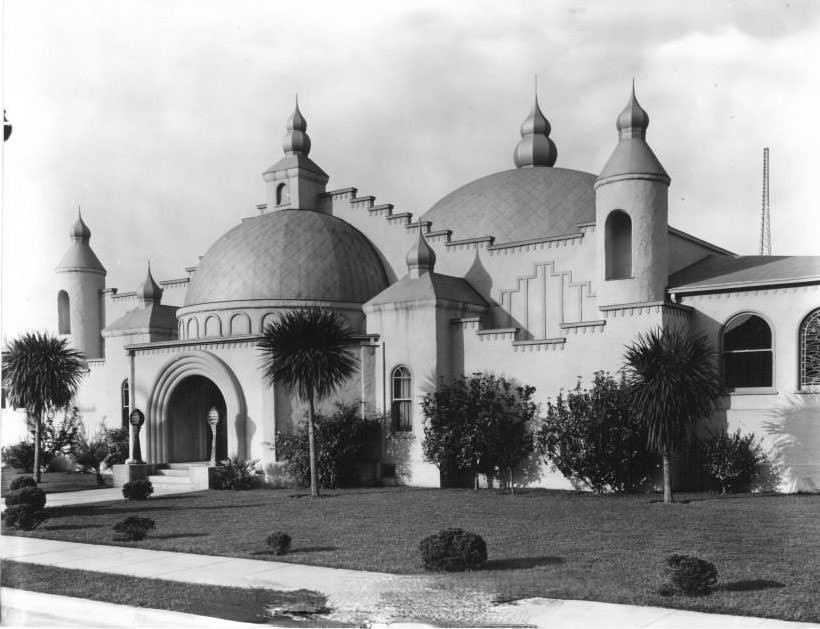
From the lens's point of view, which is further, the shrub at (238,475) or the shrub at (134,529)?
the shrub at (238,475)

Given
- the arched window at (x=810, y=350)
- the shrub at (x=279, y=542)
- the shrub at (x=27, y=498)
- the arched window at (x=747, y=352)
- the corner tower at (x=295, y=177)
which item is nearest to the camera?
the shrub at (x=279, y=542)

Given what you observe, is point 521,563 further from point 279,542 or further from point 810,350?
point 810,350

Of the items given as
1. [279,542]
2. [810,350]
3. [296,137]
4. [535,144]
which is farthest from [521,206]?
[279,542]

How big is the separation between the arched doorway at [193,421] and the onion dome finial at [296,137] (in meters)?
11.6

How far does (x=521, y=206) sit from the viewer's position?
112ft

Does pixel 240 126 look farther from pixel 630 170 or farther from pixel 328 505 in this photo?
pixel 630 170

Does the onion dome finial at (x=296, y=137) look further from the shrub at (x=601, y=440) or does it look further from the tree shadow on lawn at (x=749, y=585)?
the tree shadow on lawn at (x=749, y=585)

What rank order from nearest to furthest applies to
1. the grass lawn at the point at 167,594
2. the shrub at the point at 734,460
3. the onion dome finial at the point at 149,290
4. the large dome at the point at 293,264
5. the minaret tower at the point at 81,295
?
1. the grass lawn at the point at 167,594
2. the shrub at the point at 734,460
3. the large dome at the point at 293,264
4. the onion dome finial at the point at 149,290
5. the minaret tower at the point at 81,295

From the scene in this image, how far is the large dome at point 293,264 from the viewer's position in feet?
111

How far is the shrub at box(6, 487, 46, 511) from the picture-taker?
2048 cm

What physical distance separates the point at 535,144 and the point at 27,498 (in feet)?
88.8

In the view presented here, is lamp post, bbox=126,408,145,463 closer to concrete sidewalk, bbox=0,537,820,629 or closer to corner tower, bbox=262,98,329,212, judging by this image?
corner tower, bbox=262,98,329,212

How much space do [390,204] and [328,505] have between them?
1593 centimetres

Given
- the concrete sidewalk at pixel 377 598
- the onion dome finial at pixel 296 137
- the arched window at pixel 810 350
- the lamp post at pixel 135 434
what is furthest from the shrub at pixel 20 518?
the onion dome finial at pixel 296 137
